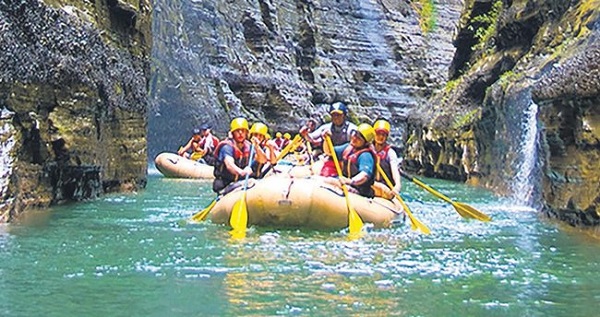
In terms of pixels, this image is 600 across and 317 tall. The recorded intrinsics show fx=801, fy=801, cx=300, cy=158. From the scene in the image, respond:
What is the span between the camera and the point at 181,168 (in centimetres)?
2480

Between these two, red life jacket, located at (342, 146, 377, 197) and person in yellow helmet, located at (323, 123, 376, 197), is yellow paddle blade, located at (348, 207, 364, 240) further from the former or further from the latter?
red life jacket, located at (342, 146, 377, 197)

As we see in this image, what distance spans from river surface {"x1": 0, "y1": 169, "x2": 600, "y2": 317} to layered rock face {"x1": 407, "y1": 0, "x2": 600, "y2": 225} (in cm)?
102

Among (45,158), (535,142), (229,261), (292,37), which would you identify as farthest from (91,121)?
(292,37)

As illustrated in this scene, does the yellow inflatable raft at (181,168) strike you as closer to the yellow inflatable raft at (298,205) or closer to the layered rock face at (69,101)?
the layered rock face at (69,101)

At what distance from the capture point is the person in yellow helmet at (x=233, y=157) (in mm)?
12453

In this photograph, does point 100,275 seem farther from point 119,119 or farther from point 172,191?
point 172,191

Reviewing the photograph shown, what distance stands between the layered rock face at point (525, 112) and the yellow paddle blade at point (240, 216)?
4.46m

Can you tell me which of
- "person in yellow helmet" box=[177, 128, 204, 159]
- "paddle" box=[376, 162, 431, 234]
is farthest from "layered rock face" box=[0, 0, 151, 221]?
"person in yellow helmet" box=[177, 128, 204, 159]

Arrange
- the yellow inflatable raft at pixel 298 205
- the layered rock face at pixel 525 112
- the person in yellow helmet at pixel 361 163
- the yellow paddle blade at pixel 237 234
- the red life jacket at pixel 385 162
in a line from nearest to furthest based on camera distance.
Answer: the yellow paddle blade at pixel 237 234, the yellow inflatable raft at pixel 298 205, the layered rock face at pixel 525 112, the person in yellow helmet at pixel 361 163, the red life jacket at pixel 385 162

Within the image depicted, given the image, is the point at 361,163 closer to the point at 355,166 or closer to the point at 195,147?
the point at 355,166

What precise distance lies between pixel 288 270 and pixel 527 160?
10618mm

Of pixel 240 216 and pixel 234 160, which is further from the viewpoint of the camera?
pixel 234 160

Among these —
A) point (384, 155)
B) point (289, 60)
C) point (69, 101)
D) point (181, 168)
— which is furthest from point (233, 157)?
point (289, 60)

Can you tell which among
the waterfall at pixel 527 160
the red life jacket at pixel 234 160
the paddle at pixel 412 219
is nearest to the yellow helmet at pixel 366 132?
the paddle at pixel 412 219
